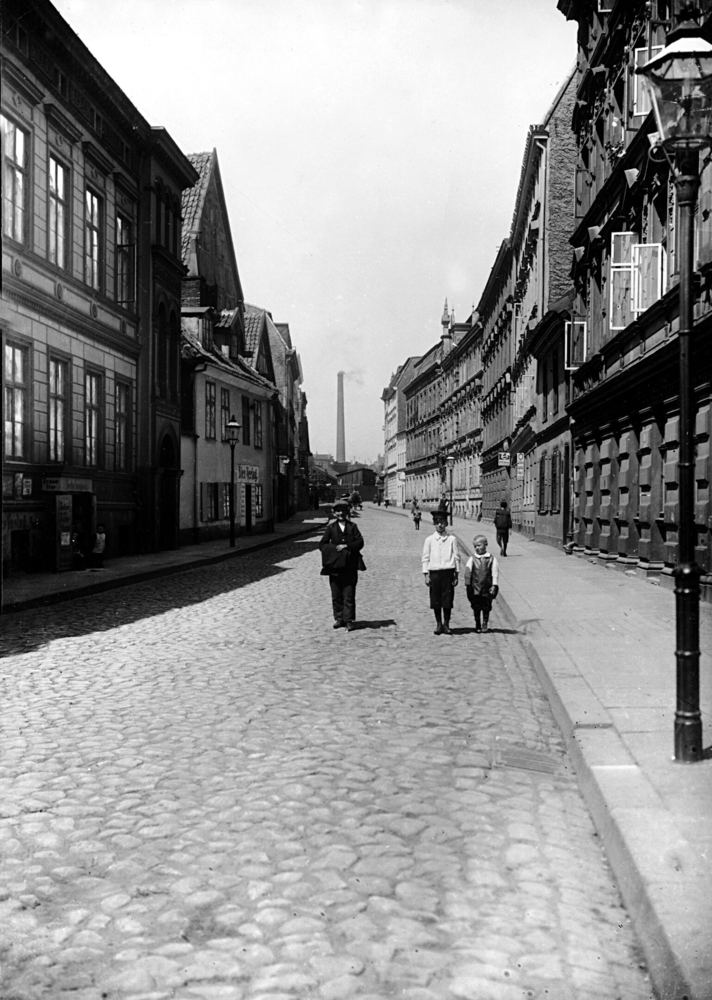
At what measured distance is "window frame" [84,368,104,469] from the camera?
22.6 m

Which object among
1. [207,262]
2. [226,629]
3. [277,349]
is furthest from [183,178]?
[277,349]

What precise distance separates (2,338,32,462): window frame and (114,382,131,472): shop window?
5.80 meters

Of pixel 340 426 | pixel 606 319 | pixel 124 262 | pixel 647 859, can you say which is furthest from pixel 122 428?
pixel 340 426

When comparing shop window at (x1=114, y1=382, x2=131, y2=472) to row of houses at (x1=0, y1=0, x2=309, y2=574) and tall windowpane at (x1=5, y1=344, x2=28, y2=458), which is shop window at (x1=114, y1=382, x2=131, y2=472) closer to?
row of houses at (x1=0, y1=0, x2=309, y2=574)

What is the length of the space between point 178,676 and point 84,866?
14.8 ft

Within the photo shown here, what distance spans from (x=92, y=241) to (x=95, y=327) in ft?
7.13

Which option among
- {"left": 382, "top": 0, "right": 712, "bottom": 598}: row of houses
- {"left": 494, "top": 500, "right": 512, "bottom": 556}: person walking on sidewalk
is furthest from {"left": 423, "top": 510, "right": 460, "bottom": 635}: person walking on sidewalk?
{"left": 494, "top": 500, "right": 512, "bottom": 556}: person walking on sidewalk

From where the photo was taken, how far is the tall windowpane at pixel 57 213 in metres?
20.3

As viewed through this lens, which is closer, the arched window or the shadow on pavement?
the shadow on pavement

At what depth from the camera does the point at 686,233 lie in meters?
5.68

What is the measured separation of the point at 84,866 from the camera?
4.14 metres

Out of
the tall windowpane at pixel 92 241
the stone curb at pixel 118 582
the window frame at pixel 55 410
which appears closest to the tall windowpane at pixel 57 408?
the window frame at pixel 55 410

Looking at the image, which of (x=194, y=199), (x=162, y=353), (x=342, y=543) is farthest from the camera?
(x=194, y=199)

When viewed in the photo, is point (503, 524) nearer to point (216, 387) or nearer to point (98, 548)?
point (98, 548)
